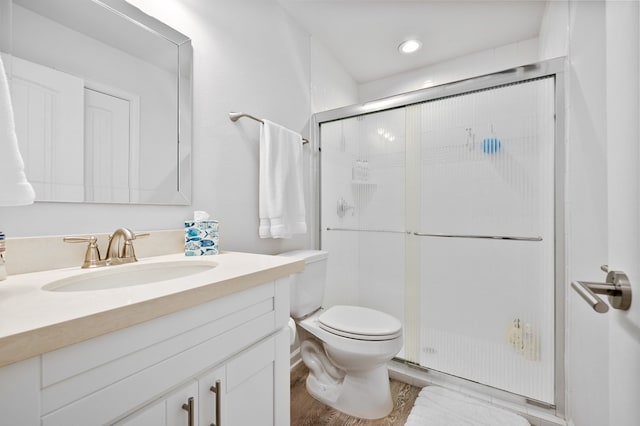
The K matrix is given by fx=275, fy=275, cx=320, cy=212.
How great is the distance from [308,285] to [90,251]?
0.98 meters

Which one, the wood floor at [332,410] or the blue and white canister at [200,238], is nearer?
the blue and white canister at [200,238]

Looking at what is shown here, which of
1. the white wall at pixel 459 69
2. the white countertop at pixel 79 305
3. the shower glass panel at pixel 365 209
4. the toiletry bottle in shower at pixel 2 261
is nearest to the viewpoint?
the white countertop at pixel 79 305

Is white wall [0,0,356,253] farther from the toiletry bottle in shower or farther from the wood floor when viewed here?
the wood floor

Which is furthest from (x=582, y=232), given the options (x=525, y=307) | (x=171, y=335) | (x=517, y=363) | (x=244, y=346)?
(x=171, y=335)

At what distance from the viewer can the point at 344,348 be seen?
133 cm

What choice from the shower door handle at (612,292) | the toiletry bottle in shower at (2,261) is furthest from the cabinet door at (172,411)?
the shower door handle at (612,292)

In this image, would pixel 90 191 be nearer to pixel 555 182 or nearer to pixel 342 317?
pixel 342 317

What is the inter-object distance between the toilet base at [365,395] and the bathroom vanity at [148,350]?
0.59 meters

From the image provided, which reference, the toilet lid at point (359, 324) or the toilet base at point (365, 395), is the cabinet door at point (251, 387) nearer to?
the toilet lid at point (359, 324)

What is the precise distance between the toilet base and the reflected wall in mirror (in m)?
1.23

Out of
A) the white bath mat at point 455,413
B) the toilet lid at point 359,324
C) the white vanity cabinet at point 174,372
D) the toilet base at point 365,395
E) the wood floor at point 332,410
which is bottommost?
the wood floor at point 332,410

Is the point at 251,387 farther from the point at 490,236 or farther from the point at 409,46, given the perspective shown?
the point at 409,46

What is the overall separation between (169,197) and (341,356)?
1074mm

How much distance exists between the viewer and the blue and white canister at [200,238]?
1079 millimetres
